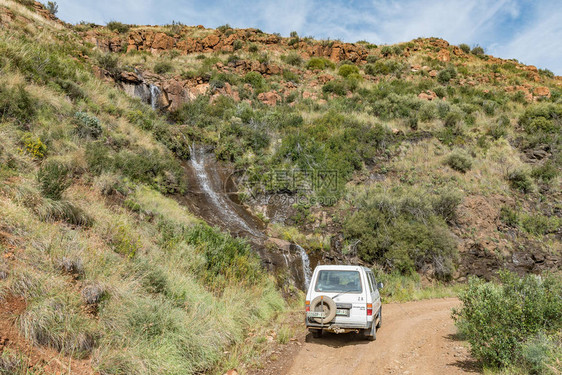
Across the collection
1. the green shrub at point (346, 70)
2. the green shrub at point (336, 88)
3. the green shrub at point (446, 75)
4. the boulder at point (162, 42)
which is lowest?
the green shrub at point (336, 88)

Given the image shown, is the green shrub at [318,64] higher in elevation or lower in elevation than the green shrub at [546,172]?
higher

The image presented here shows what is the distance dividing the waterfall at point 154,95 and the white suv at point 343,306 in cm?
2450

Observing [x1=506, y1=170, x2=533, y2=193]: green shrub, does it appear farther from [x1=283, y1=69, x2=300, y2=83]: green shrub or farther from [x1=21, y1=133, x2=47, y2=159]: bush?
[x1=21, y1=133, x2=47, y2=159]: bush

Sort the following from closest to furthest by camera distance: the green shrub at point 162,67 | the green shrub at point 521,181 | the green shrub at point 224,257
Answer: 1. the green shrub at point 224,257
2. the green shrub at point 521,181
3. the green shrub at point 162,67

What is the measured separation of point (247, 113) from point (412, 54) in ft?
99.6

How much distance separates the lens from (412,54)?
44.6m

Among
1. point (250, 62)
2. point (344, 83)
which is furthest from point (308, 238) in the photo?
point (250, 62)

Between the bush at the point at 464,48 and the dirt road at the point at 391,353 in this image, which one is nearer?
the dirt road at the point at 391,353

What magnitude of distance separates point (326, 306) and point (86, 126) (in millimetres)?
12004

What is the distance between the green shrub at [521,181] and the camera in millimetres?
20953

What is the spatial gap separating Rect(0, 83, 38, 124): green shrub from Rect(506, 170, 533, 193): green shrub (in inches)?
1019

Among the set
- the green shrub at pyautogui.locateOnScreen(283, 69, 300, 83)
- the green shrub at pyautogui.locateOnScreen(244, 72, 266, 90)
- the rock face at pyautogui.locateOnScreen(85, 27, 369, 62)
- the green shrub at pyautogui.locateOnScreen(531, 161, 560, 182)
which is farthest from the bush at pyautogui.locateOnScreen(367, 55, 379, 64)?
the green shrub at pyautogui.locateOnScreen(531, 161, 560, 182)

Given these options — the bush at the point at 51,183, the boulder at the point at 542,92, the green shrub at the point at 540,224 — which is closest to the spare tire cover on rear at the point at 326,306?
the bush at the point at 51,183

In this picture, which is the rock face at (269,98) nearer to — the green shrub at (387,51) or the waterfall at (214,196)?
the waterfall at (214,196)
